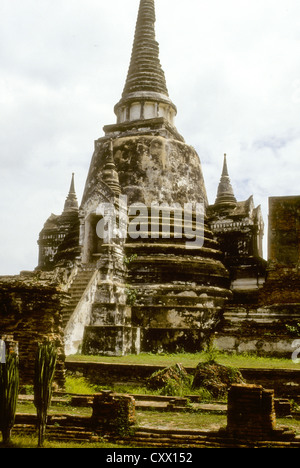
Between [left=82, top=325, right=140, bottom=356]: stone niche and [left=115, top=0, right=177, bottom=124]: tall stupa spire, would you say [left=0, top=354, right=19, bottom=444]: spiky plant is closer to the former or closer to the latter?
[left=82, top=325, right=140, bottom=356]: stone niche

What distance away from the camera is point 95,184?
61.7 ft

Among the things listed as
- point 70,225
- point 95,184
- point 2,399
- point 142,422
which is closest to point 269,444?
point 142,422

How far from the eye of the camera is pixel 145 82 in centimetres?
2205

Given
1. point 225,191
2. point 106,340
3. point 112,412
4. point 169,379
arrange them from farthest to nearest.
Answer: point 225,191
point 106,340
point 169,379
point 112,412

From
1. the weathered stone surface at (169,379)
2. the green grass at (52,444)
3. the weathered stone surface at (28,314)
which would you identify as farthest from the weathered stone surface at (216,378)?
the green grass at (52,444)

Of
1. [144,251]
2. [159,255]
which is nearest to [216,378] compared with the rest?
[159,255]

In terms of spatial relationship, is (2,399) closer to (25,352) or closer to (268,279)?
(25,352)

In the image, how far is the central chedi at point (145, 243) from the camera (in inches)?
618

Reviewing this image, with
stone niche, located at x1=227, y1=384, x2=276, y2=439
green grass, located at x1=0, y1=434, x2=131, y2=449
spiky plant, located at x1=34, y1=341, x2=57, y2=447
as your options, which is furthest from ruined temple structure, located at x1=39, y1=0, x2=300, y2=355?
stone niche, located at x1=227, y1=384, x2=276, y2=439

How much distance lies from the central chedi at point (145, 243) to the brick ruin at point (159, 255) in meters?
0.03

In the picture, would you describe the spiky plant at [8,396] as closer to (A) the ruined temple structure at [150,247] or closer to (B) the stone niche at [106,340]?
(A) the ruined temple structure at [150,247]

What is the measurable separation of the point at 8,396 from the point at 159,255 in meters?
11.8

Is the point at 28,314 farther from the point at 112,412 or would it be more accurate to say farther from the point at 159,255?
the point at 159,255

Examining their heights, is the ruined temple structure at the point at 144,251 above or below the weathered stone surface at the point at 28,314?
above
